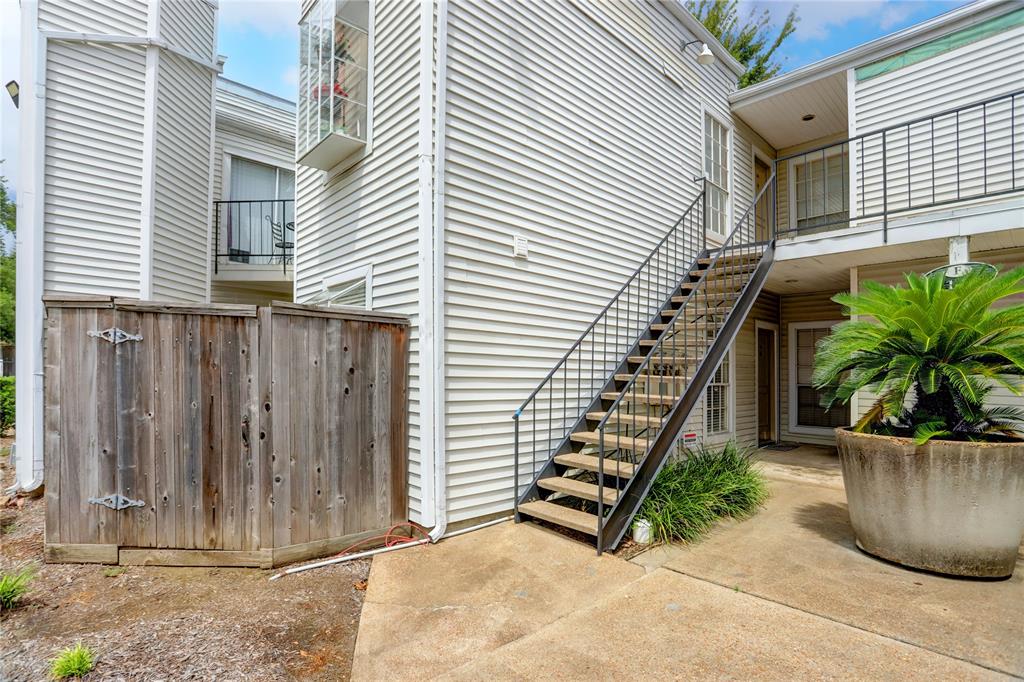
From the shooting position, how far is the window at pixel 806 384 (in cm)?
811

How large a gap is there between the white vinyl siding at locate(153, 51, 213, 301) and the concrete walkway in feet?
17.0

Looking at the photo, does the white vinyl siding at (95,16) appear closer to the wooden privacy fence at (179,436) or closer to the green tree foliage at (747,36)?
the wooden privacy fence at (179,436)

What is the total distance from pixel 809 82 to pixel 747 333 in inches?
148

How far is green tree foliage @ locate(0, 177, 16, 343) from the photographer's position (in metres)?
20.7

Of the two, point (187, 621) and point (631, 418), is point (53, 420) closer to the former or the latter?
point (187, 621)

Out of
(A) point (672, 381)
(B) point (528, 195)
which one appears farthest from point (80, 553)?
(A) point (672, 381)

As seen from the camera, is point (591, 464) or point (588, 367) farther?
point (588, 367)

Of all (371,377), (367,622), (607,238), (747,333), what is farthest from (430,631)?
(747,333)

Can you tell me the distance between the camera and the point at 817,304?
816cm

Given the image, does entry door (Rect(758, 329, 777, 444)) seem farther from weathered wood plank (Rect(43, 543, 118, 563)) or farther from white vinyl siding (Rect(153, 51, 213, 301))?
white vinyl siding (Rect(153, 51, 213, 301))

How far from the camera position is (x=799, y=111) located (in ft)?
25.8

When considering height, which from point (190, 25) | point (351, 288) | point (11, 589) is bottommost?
point (11, 589)

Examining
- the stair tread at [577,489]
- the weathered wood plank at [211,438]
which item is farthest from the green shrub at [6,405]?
the stair tread at [577,489]

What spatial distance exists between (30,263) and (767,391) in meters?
10.3
